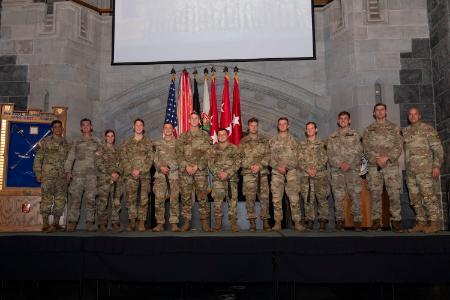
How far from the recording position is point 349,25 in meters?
8.12

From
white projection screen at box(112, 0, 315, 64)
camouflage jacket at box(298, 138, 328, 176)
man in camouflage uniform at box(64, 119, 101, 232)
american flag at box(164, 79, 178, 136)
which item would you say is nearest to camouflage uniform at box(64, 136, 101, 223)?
man in camouflage uniform at box(64, 119, 101, 232)

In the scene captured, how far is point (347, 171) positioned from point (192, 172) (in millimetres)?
2249

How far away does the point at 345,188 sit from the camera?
591 cm

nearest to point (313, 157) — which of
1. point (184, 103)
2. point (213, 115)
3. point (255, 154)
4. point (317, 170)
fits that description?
point (317, 170)

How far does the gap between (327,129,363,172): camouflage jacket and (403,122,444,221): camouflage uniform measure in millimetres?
659

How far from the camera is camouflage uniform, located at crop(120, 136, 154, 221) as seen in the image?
615 cm

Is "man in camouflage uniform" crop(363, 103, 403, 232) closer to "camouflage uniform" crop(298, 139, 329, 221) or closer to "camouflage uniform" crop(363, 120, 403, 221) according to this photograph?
"camouflage uniform" crop(363, 120, 403, 221)

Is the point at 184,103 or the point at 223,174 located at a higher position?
the point at 184,103

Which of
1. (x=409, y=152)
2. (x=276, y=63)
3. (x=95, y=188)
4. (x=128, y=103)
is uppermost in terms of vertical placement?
(x=276, y=63)

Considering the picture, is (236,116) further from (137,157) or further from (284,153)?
(137,157)
